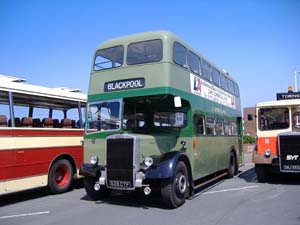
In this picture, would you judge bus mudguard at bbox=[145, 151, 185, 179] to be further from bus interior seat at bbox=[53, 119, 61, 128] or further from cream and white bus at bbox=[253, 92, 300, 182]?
cream and white bus at bbox=[253, 92, 300, 182]

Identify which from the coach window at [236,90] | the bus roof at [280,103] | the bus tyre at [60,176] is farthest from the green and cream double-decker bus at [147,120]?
the coach window at [236,90]

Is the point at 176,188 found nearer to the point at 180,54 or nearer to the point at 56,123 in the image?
the point at 180,54

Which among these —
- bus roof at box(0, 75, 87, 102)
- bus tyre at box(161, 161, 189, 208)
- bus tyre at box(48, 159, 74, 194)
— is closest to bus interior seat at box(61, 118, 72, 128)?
bus roof at box(0, 75, 87, 102)

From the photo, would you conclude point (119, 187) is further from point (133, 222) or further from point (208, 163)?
point (208, 163)

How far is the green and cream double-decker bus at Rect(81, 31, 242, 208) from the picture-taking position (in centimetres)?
785

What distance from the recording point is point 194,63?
32.4 feet

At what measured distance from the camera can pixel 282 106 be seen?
11.5m

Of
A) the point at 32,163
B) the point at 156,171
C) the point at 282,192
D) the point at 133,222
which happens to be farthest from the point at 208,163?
the point at 32,163

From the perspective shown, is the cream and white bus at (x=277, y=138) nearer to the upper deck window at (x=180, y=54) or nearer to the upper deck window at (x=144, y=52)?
the upper deck window at (x=180, y=54)

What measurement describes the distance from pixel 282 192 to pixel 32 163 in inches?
264

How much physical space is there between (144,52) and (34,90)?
11.1 ft

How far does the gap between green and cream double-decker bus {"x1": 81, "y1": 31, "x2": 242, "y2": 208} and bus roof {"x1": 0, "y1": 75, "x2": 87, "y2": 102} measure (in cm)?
185

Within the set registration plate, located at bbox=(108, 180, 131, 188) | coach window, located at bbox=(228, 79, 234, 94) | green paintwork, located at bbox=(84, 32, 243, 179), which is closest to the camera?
registration plate, located at bbox=(108, 180, 131, 188)

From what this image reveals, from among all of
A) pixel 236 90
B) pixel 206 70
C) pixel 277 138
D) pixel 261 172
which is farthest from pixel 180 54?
pixel 236 90
